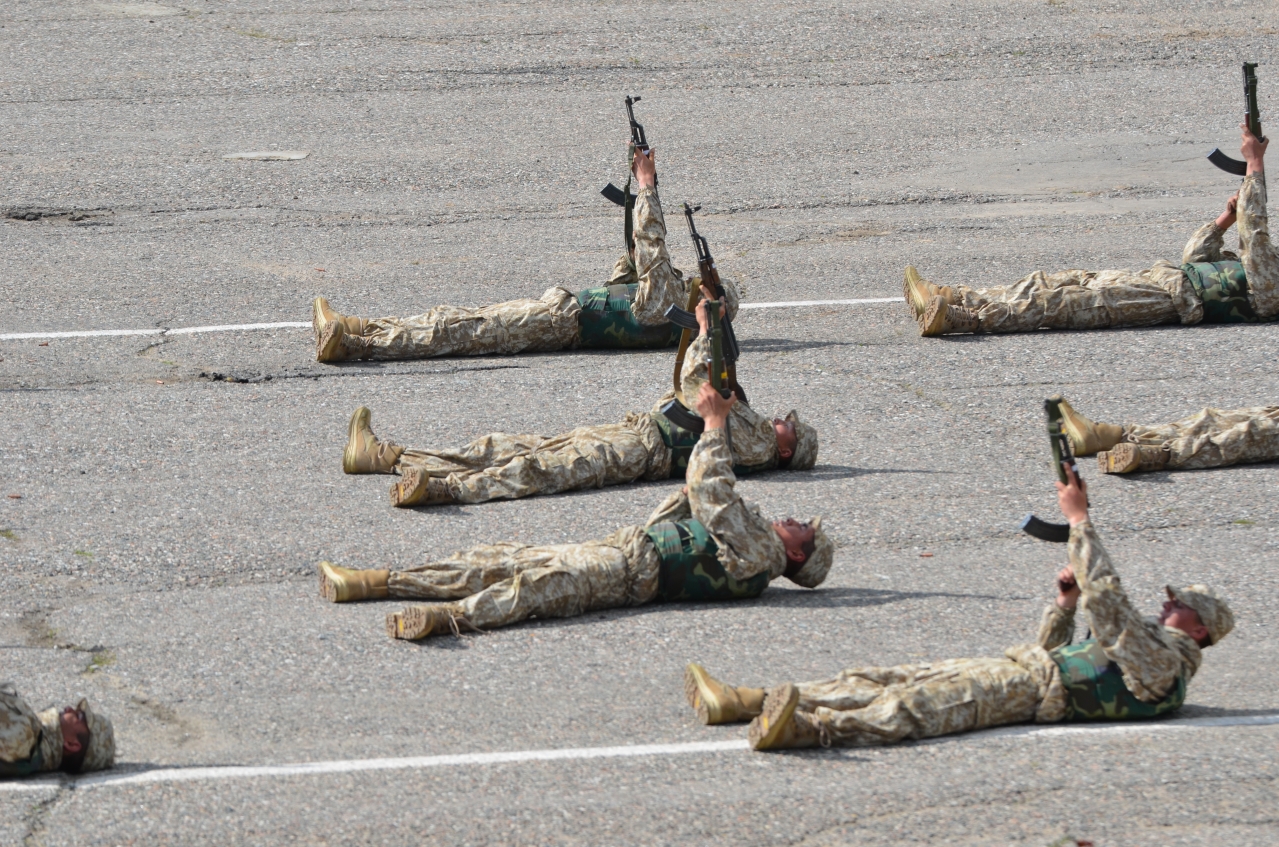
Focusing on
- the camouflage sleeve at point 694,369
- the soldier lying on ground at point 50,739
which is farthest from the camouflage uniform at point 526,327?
the soldier lying on ground at point 50,739

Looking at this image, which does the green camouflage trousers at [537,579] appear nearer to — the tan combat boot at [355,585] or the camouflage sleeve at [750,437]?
the tan combat boot at [355,585]

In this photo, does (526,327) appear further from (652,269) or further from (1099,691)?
(1099,691)

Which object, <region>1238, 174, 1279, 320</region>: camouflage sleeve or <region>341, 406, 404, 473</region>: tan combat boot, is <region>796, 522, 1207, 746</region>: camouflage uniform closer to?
<region>341, 406, 404, 473</region>: tan combat boot

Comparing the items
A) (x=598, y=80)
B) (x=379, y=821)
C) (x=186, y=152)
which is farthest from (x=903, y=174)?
(x=379, y=821)

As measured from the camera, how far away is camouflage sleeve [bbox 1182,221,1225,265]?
11859 millimetres

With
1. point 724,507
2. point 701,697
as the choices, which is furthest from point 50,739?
point 724,507

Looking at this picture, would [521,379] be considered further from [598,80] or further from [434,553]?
[598,80]

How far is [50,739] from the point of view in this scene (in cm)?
596

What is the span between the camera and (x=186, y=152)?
15.4 meters

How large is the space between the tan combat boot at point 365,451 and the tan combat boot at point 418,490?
38 cm

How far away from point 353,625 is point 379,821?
1.81 m

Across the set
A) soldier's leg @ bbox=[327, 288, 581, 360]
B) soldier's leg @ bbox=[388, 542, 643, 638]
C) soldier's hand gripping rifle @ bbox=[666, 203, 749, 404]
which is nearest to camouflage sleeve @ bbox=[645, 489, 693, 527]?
soldier's leg @ bbox=[388, 542, 643, 638]

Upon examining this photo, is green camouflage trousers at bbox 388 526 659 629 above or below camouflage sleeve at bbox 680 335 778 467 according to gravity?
below

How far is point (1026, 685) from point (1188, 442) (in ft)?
11.9
